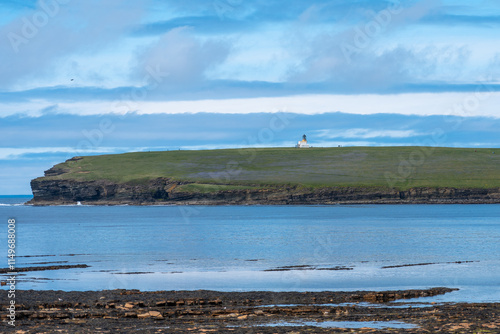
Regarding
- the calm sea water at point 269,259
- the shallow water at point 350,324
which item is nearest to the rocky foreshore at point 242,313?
the shallow water at point 350,324

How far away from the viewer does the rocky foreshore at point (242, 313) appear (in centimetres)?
2352

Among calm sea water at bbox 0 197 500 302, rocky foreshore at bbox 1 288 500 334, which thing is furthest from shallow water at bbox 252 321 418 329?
calm sea water at bbox 0 197 500 302

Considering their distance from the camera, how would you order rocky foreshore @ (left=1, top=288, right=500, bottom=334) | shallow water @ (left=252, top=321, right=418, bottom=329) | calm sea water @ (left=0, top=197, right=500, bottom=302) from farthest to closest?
calm sea water @ (left=0, top=197, right=500, bottom=302) < shallow water @ (left=252, top=321, right=418, bottom=329) < rocky foreshore @ (left=1, top=288, right=500, bottom=334)

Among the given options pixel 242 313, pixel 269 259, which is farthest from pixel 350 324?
pixel 269 259

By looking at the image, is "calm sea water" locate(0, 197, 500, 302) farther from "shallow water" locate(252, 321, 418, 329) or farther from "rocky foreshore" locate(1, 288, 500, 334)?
"shallow water" locate(252, 321, 418, 329)

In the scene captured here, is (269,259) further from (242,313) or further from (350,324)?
(350,324)

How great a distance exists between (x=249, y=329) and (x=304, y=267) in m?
25.0

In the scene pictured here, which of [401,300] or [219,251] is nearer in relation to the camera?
[401,300]

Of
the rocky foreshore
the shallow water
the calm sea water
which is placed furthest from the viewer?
the calm sea water

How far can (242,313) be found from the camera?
90.1ft

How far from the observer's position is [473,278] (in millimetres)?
40156

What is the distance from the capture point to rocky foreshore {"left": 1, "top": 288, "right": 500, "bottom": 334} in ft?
77.2

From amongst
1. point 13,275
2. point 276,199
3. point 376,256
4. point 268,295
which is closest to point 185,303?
point 268,295

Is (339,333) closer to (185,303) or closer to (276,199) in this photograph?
(185,303)
